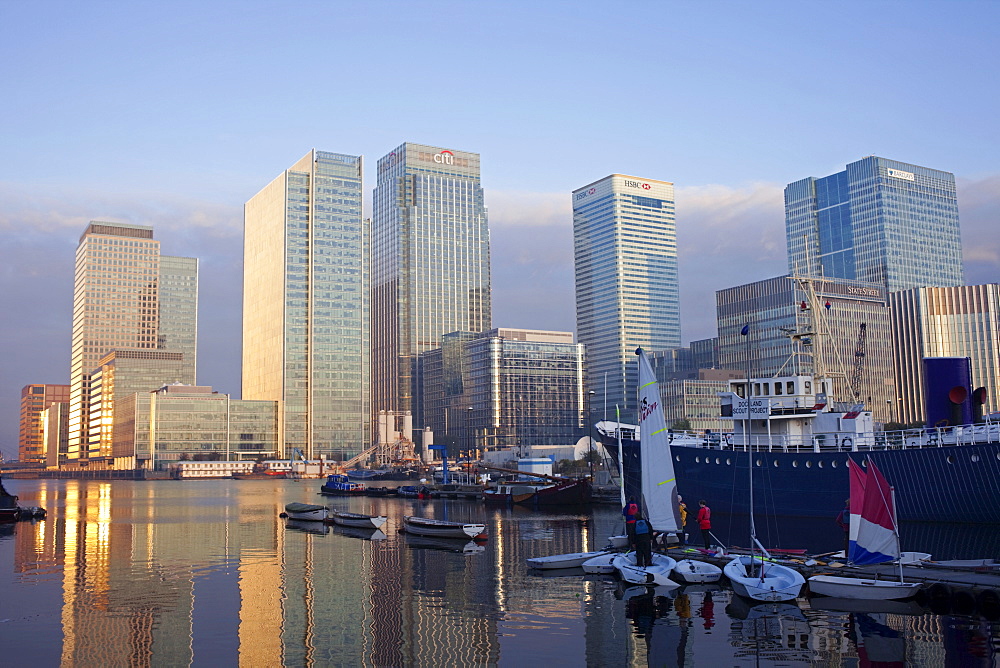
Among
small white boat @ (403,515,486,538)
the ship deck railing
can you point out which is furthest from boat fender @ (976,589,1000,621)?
small white boat @ (403,515,486,538)

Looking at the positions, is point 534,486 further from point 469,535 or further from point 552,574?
point 552,574

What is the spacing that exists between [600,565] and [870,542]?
1320 cm

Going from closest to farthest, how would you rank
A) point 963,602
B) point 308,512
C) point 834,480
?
point 963,602, point 834,480, point 308,512

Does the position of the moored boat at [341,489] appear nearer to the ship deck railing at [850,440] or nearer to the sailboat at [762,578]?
the ship deck railing at [850,440]

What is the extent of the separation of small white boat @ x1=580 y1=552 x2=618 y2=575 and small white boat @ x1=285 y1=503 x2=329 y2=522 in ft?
137

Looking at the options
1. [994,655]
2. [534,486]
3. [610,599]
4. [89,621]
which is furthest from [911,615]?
[534,486]

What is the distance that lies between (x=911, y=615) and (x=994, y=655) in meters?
5.89

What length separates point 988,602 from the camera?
32.1 m

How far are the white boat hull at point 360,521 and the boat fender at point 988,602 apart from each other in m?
49.9

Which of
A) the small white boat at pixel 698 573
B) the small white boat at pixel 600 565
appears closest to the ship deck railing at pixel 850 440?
the small white boat at pixel 600 565

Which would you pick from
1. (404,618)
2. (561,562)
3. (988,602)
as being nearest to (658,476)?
(561,562)

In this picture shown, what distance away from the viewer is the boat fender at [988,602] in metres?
31.9

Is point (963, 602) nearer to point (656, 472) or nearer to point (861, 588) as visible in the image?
point (861, 588)

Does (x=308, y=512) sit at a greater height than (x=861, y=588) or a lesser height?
lesser
